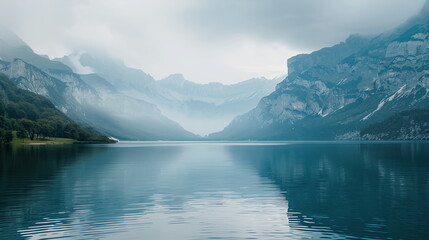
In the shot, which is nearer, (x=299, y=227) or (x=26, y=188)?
(x=299, y=227)

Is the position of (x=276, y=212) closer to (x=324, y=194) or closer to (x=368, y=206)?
(x=368, y=206)

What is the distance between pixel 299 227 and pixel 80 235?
65.4 feet

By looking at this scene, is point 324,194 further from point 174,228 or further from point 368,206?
point 174,228

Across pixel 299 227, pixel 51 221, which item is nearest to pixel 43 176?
pixel 51 221

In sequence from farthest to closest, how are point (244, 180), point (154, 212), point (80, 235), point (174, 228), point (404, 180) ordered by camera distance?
point (244, 180), point (404, 180), point (154, 212), point (174, 228), point (80, 235)

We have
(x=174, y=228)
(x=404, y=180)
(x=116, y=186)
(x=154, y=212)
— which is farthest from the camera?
(x=404, y=180)

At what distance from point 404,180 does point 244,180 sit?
1128 inches

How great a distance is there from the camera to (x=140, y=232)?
38000mm

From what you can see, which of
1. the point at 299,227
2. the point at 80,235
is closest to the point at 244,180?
the point at 299,227

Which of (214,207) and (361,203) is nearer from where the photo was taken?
(214,207)

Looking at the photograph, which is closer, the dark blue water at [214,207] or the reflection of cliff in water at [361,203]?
the dark blue water at [214,207]

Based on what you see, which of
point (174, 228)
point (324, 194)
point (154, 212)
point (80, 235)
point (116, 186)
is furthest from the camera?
point (116, 186)

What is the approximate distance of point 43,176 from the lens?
82.4 meters

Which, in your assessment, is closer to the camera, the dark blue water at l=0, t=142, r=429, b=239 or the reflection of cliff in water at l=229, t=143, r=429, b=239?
the dark blue water at l=0, t=142, r=429, b=239
